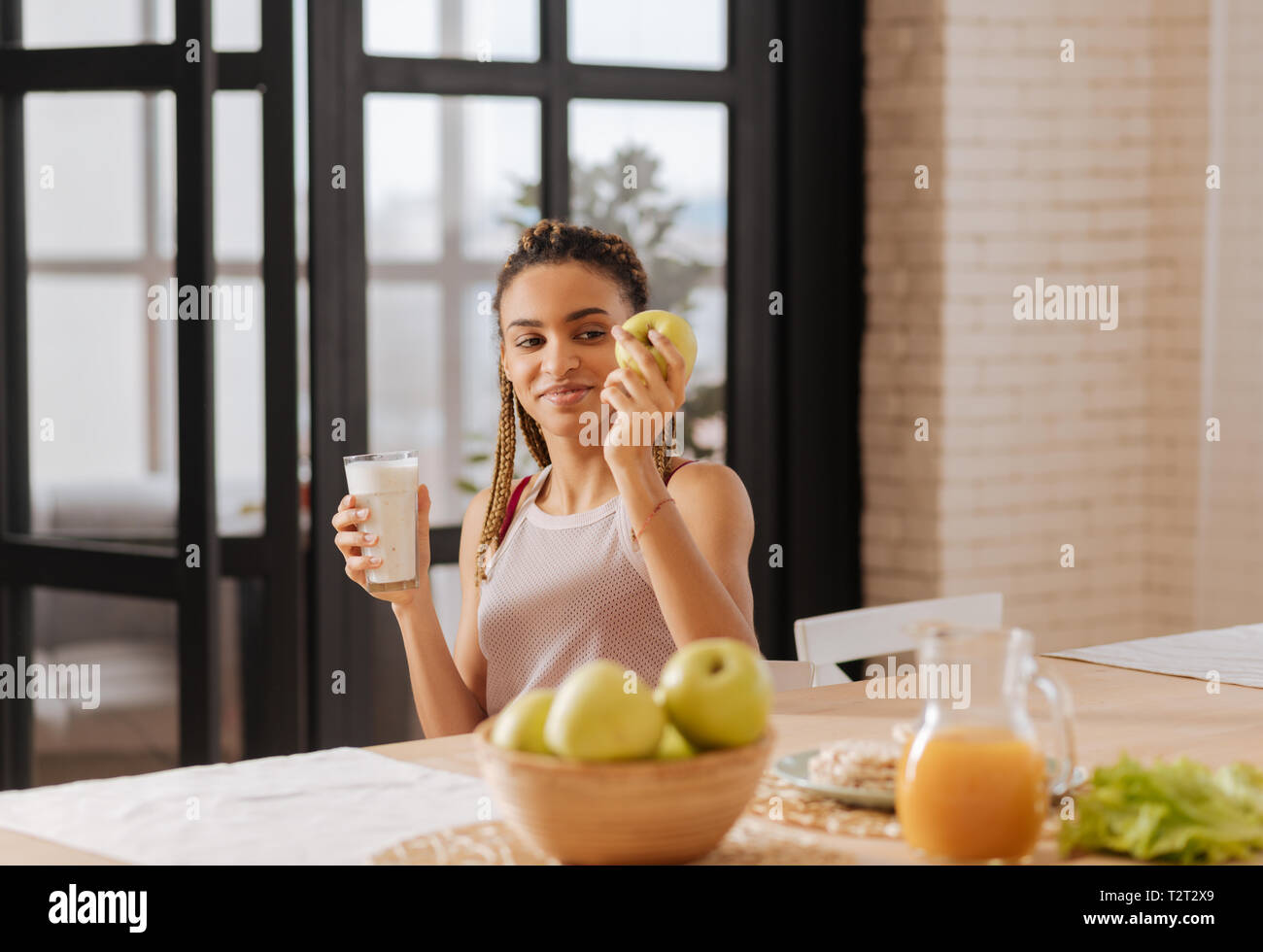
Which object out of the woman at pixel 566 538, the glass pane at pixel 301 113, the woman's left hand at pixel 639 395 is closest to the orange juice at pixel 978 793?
the woman's left hand at pixel 639 395

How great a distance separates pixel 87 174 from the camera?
3.36 metres

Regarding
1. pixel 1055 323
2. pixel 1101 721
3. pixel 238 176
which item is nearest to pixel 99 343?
pixel 238 176

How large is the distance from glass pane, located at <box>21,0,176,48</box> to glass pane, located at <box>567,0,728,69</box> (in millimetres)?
925

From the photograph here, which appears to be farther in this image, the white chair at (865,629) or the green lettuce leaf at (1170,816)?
the white chair at (865,629)

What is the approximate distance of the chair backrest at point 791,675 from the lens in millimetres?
2135

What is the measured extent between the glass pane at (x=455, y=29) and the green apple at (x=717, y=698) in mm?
2568

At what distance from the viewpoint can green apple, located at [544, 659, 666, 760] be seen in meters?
1.06

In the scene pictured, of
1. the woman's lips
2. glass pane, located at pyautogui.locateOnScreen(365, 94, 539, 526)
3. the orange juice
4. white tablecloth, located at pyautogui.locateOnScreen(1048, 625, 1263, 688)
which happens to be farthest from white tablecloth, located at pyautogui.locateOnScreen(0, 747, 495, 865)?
glass pane, located at pyautogui.locateOnScreen(365, 94, 539, 526)

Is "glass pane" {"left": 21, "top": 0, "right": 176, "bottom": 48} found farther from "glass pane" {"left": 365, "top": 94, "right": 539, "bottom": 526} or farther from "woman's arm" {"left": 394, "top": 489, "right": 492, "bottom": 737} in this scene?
"woman's arm" {"left": 394, "top": 489, "right": 492, "bottom": 737}

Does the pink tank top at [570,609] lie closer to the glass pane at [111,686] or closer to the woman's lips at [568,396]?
the woman's lips at [568,396]
